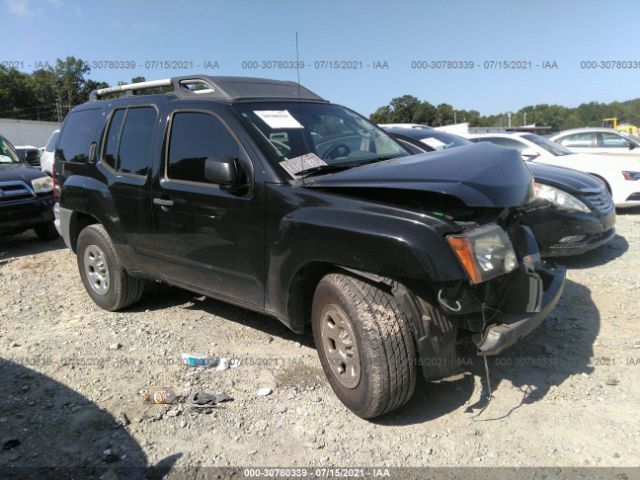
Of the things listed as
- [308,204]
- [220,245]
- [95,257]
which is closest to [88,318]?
[95,257]

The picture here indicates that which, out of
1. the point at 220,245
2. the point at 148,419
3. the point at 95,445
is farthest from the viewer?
the point at 220,245

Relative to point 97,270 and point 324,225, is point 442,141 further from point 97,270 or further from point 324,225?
point 324,225

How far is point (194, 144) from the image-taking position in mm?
3891

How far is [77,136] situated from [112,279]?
1556 mm

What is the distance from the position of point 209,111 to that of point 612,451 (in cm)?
334

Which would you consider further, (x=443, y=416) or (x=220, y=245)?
(x=220, y=245)

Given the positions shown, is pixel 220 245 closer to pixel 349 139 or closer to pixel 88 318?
pixel 349 139

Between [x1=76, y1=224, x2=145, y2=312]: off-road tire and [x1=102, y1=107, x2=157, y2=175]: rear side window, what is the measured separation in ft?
2.33

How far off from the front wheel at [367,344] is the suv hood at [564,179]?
376 centimetres

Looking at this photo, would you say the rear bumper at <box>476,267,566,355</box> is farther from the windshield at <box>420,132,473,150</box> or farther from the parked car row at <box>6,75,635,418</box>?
the windshield at <box>420,132,473,150</box>

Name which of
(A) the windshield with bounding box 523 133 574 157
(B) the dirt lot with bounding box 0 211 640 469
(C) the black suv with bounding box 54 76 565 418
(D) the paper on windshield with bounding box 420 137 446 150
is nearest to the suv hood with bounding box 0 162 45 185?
(B) the dirt lot with bounding box 0 211 640 469

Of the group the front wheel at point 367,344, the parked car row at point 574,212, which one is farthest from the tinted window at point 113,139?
the parked car row at point 574,212

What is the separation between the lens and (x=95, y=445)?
2951 mm

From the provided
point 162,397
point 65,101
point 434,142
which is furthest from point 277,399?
point 65,101
